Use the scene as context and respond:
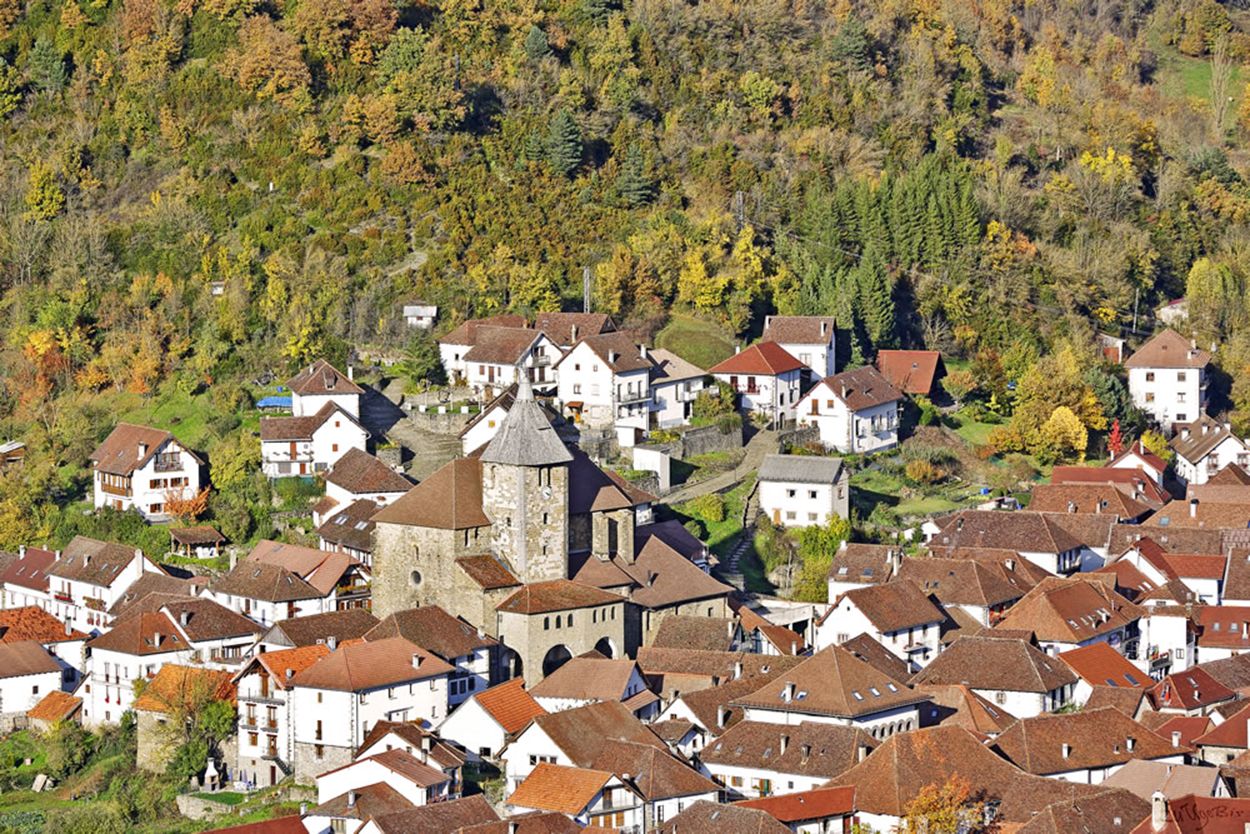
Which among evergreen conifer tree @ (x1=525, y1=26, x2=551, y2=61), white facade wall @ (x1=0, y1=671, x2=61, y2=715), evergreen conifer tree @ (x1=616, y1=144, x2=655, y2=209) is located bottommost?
white facade wall @ (x1=0, y1=671, x2=61, y2=715)

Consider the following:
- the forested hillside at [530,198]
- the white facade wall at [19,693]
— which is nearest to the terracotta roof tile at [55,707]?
the white facade wall at [19,693]

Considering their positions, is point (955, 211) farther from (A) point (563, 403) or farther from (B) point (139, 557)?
(B) point (139, 557)

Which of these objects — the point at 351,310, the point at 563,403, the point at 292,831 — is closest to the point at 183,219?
the point at 351,310

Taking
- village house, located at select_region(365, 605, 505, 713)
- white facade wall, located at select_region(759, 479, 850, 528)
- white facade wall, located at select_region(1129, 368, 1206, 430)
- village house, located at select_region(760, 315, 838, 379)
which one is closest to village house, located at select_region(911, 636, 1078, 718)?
village house, located at select_region(365, 605, 505, 713)

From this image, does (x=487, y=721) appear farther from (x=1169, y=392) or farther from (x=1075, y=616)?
(x=1169, y=392)

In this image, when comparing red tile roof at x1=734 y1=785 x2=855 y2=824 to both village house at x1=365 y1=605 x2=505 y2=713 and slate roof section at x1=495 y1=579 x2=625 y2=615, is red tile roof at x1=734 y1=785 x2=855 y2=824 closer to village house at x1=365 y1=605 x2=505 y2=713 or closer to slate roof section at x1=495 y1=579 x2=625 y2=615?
village house at x1=365 y1=605 x2=505 y2=713

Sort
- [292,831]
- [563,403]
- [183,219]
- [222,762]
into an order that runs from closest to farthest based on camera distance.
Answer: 1. [292,831]
2. [222,762]
3. [563,403]
4. [183,219]

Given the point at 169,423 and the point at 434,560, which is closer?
the point at 434,560
